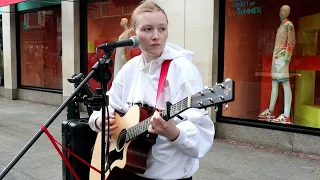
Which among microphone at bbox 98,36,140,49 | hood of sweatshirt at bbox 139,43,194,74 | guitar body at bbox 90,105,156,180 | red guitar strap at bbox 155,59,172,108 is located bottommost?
guitar body at bbox 90,105,156,180

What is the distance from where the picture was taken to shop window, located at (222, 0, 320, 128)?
6.21m

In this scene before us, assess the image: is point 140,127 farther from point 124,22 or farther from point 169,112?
point 124,22

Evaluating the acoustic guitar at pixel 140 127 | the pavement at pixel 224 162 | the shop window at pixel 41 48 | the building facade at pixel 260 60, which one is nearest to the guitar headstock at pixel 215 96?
the acoustic guitar at pixel 140 127

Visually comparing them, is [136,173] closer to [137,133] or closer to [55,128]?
[137,133]

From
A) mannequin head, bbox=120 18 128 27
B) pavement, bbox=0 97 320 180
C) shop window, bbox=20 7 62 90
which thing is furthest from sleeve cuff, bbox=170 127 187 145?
shop window, bbox=20 7 62 90

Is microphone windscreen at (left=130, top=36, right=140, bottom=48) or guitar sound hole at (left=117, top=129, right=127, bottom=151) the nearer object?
microphone windscreen at (left=130, top=36, right=140, bottom=48)

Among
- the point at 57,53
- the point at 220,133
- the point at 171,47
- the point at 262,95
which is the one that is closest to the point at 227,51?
the point at 262,95

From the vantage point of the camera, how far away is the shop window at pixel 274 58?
244 inches

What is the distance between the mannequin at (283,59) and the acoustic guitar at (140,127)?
4613 mm

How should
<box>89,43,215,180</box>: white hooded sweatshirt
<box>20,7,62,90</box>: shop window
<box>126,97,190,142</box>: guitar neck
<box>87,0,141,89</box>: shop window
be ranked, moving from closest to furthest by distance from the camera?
<box>126,97,190,142</box>: guitar neck
<box>89,43,215,180</box>: white hooded sweatshirt
<box>87,0,141,89</box>: shop window
<box>20,7,62,90</box>: shop window

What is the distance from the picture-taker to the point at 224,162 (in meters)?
5.27

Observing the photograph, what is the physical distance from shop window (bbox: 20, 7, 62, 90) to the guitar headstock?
9513mm

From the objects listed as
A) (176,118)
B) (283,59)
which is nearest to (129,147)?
(176,118)

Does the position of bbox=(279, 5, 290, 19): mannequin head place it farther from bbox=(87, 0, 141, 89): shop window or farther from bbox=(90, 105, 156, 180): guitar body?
bbox=(90, 105, 156, 180): guitar body
